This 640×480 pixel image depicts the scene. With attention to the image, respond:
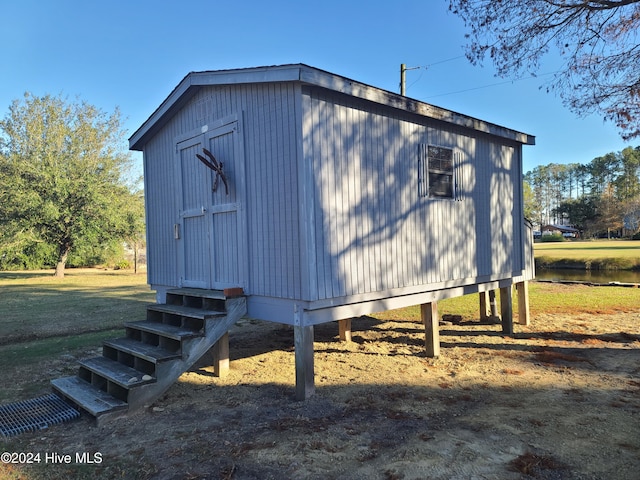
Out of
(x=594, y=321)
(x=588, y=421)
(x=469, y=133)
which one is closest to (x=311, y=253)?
(x=588, y=421)

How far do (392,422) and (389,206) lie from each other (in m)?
2.62

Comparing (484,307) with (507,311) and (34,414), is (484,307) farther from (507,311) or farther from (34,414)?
(34,414)

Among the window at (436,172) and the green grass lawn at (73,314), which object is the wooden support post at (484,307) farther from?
the window at (436,172)

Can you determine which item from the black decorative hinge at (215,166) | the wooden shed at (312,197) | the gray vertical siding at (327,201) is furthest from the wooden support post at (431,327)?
the black decorative hinge at (215,166)

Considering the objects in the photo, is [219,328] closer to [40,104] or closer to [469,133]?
[469,133]

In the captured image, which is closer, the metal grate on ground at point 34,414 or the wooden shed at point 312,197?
the metal grate on ground at point 34,414

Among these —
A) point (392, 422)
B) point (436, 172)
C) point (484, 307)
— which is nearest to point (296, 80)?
point (436, 172)

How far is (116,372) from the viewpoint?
4613 millimetres

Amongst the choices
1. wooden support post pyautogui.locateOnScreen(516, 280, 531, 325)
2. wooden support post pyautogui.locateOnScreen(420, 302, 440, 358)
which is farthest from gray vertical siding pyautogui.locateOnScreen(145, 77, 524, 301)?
wooden support post pyautogui.locateOnScreen(516, 280, 531, 325)

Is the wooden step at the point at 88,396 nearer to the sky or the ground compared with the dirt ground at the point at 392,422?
nearer to the sky

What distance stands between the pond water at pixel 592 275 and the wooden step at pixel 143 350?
19184 millimetres

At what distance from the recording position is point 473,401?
178 inches

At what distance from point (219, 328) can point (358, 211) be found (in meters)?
2.08

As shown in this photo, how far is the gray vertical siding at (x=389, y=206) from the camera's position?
479 centimetres
